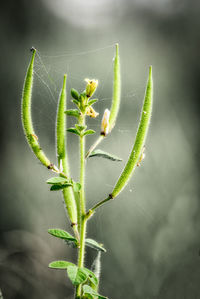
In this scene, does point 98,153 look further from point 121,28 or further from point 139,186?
point 121,28

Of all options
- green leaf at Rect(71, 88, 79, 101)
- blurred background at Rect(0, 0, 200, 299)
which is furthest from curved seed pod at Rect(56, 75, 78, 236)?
blurred background at Rect(0, 0, 200, 299)

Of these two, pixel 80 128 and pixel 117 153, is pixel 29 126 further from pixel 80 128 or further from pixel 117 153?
pixel 117 153

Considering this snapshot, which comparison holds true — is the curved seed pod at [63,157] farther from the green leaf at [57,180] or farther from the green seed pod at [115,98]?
the green seed pod at [115,98]

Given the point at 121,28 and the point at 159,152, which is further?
the point at 121,28

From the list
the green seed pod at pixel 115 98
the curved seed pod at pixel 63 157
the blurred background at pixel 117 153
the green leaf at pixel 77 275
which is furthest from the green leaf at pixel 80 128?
the blurred background at pixel 117 153

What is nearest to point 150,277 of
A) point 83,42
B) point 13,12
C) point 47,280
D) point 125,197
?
point 47,280

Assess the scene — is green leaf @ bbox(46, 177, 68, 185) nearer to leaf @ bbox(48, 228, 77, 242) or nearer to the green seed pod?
leaf @ bbox(48, 228, 77, 242)
